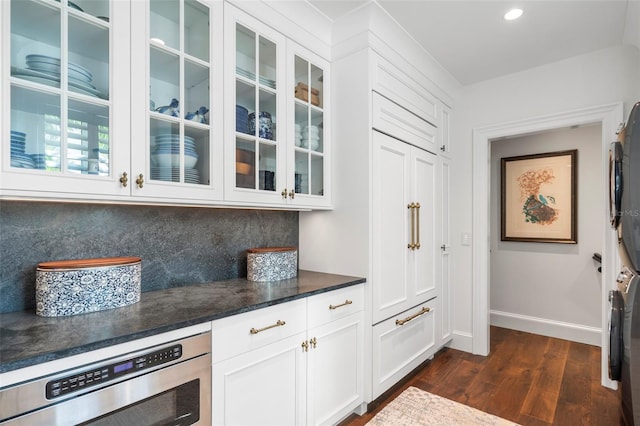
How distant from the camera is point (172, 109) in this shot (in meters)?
1.50

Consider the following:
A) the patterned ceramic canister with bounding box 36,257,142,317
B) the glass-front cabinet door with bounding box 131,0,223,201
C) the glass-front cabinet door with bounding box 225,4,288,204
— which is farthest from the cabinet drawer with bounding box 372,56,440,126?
the patterned ceramic canister with bounding box 36,257,142,317

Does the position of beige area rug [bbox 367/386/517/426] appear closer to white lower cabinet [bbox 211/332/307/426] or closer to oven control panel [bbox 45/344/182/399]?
white lower cabinet [bbox 211/332/307/426]

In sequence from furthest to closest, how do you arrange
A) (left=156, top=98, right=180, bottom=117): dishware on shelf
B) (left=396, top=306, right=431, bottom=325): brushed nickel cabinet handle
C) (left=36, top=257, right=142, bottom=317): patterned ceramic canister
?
(left=396, top=306, right=431, bottom=325): brushed nickel cabinet handle < (left=156, top=98, right=180, bottom=117): dishware on shelf < (left=36, top=257, right=142, bottom=317): patterned ceramic canister

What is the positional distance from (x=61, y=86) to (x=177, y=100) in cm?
43

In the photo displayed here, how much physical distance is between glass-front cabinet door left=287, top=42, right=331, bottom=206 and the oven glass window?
1.12 metres

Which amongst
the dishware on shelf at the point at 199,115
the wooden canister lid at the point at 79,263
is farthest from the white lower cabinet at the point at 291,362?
the dishware on shelf at the point at 199,115

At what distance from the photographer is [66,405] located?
951mm

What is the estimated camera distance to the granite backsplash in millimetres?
1337

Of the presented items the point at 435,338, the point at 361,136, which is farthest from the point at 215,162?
the point at 435,338

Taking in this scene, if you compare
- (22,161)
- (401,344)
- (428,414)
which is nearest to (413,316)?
(401,344)

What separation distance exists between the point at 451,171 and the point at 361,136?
4.92 ft

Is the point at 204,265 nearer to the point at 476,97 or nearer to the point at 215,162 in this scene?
the point at 215,162

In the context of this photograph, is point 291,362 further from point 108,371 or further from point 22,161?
point 22,161

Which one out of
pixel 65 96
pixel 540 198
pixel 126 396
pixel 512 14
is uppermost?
pixel 512 14
